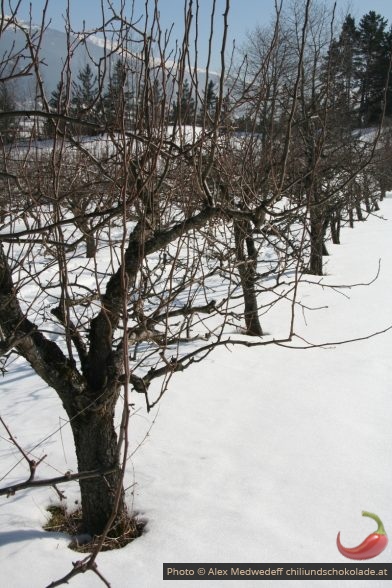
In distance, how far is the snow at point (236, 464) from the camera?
91.3 inches

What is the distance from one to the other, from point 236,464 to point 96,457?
A: 3.56ft

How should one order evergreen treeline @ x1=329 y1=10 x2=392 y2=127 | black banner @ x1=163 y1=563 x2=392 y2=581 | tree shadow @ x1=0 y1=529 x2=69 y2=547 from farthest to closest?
evergreen treeline @ x1=329 y1=10 x2=392 y2=127
tree shadow @ x1=0 y1=529 x2=69 y2=547
black banner @ x1=163 y1=563 x2=392 y2=581

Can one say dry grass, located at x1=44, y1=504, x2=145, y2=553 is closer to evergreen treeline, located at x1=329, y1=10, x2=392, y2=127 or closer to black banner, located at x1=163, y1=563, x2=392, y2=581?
black banner, located at x1=163, y1=563, x2=392, y2=581

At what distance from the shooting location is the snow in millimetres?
2318

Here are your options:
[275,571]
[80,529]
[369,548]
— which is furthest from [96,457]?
[369,548]

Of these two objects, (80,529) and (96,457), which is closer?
(96,457)

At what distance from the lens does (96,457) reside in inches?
97.0

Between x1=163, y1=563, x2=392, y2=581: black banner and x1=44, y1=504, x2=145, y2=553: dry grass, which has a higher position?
x1=163, y1=563, x2=392, y2=581: black banner

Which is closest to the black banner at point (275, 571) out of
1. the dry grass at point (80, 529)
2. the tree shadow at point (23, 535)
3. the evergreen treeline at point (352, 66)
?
the dry grass at point (80, 529)

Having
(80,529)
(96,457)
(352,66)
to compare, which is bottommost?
(80,529)

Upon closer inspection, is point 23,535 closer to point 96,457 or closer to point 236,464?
point 96,457

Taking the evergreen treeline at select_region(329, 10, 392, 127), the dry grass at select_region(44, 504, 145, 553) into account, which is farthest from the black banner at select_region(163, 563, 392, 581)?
the evergreen treeline at select_region(329, 10, 392, 127)

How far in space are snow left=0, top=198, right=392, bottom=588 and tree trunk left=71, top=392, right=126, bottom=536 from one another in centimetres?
20

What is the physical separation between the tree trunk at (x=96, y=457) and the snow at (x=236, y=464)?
8.1 inches
